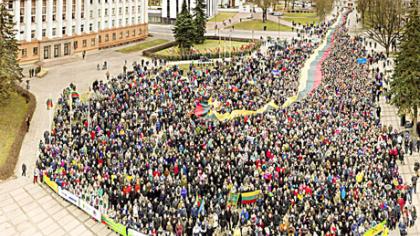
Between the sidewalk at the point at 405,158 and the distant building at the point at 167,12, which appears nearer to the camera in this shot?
the sidewalk at the point at 405,158

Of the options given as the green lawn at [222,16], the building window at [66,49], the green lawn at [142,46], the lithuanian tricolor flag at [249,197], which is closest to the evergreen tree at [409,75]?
the lithuanian tricolor flag at [249,197]

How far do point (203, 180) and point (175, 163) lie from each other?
128 inches

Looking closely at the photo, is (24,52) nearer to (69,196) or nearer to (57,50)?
(57,50)

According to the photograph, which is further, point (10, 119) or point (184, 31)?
point (184, 31)

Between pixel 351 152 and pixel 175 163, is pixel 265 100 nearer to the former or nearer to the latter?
pixel 351 152

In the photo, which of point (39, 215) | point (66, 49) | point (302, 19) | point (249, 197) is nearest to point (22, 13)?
point (66, 49)

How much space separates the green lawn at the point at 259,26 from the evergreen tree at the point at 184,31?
32.9 m

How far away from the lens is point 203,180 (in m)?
27.9

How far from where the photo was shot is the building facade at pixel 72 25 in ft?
212

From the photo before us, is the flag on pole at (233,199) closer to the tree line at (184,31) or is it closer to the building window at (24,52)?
the building window at (24,52)

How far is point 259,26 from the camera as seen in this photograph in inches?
4237

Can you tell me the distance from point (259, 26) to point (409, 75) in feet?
228

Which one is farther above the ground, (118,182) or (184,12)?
(184,12)

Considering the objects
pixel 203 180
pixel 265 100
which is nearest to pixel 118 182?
pixel 203 180
